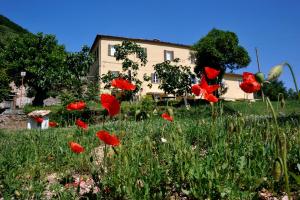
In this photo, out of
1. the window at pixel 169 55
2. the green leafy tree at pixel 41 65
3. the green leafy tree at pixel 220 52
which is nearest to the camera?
the green leafy tree at pixel 41 65

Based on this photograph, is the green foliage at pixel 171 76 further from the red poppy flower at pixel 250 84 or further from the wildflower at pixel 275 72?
the wildflower at pixel 275 72

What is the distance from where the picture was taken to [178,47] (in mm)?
44938

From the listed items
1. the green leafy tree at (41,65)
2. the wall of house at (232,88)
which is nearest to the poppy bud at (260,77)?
the green leafy tree at (41,65)

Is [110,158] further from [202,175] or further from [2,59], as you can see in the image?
[2,59]

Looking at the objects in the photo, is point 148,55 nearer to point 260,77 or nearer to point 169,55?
point 169,55

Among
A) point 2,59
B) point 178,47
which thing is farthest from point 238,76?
point 2,59

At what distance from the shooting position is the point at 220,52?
120 feet

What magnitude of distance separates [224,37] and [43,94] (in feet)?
69.0

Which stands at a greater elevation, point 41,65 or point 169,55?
point 169,55

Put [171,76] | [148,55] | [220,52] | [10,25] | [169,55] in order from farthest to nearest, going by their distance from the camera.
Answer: [10,25]
[169,55]
[148,55]
[220,52]
[171,76]

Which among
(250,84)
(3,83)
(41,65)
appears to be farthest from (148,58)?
(250,84)

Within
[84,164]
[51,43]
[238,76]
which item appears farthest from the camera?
[238,76]

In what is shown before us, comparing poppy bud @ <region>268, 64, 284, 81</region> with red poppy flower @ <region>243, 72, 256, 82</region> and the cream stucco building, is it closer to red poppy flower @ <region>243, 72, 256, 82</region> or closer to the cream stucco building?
red poppy flower @ <region>243, 72, 256, 82</region>

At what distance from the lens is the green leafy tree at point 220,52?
3612 cm
